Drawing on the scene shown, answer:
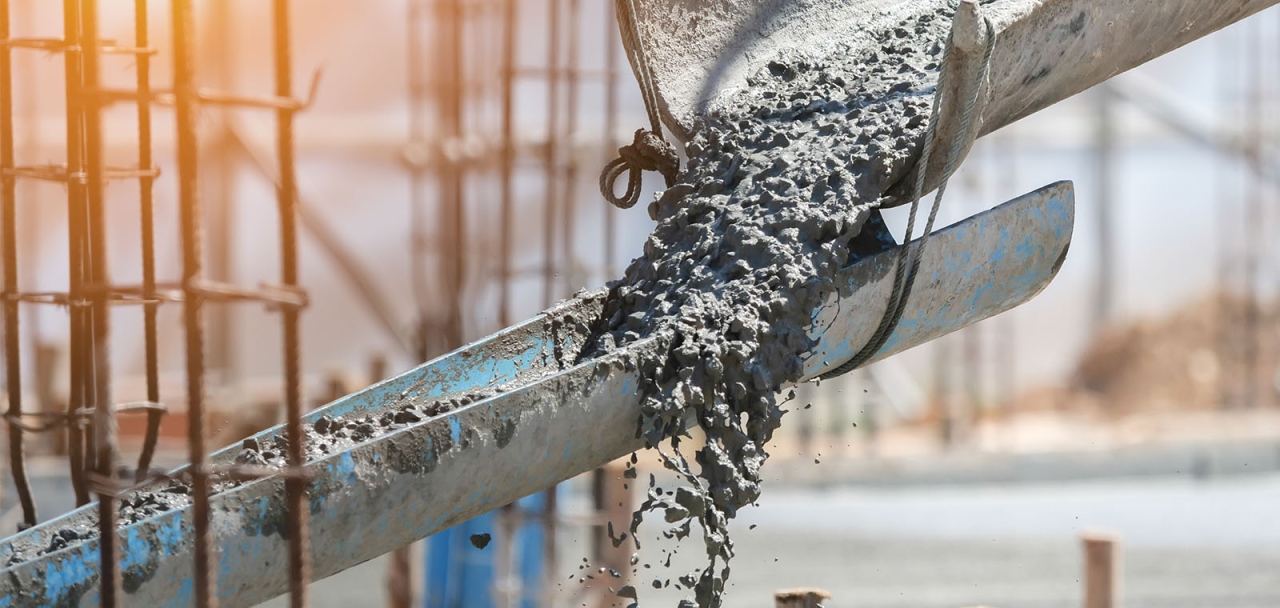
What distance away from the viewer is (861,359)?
3414 mm

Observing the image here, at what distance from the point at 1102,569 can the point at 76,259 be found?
358cm

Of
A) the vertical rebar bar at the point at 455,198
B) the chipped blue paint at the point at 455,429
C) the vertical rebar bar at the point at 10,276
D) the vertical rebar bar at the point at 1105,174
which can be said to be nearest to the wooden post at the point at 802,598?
the chipped blue paint at the point at 455,429

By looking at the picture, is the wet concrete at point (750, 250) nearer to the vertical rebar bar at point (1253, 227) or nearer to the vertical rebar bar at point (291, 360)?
the vertical rebar bar at point (291, 360)

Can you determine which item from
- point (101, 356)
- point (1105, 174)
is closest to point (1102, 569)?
point (101, 356)

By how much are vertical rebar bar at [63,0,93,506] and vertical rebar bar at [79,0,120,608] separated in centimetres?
100

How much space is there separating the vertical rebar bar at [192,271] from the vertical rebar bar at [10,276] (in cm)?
178

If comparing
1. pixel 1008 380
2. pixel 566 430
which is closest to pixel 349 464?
pixel 566 430

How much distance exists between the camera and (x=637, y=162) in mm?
3648

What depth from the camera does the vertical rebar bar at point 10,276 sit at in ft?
13.2

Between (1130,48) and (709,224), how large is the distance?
1.31 m

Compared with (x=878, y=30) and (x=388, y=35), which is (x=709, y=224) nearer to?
(x=878, y=30)

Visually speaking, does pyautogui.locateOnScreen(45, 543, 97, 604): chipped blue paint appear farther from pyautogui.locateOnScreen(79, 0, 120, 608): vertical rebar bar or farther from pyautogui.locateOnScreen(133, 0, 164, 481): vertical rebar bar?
pyautogui.locateOnScreen(133, 0, 164, 481): vertical rebar bar

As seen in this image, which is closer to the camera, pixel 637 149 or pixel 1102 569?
pixel 637 149

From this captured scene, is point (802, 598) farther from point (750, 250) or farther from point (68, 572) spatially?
point (68, 572)
